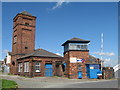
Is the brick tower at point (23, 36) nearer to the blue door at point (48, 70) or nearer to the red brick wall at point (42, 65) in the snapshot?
the red brick wall at point (42, 65)

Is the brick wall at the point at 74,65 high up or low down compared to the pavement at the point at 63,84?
up

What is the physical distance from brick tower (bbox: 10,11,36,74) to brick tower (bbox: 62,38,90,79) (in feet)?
45.4

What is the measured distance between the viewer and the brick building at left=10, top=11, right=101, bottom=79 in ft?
99.2

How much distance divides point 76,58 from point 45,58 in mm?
6897

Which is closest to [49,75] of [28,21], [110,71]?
[110,71]

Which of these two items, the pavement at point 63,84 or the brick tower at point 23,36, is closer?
the pavement at point 63,84

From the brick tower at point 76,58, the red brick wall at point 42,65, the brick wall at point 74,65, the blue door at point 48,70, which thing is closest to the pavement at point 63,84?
the brick wall at point 74,65

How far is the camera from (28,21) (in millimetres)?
42062

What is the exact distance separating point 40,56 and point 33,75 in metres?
4.05

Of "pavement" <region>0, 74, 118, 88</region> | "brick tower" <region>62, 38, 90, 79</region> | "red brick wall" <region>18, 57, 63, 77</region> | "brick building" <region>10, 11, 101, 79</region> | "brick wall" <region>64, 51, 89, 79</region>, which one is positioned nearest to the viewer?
"pavement" <region>0, 74, 118, 88</region>

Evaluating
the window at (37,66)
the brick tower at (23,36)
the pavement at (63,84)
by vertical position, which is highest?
the brick tower at (23,36)

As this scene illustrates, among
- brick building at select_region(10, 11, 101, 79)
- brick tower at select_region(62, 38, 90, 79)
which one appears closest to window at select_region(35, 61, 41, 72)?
brick building at select_region(10, 11, 101, 79)

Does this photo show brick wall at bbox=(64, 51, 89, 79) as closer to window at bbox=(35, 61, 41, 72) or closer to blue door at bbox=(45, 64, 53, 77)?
blue door at bbox=(45, 64, 53, 77)

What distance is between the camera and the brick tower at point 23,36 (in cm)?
4025
